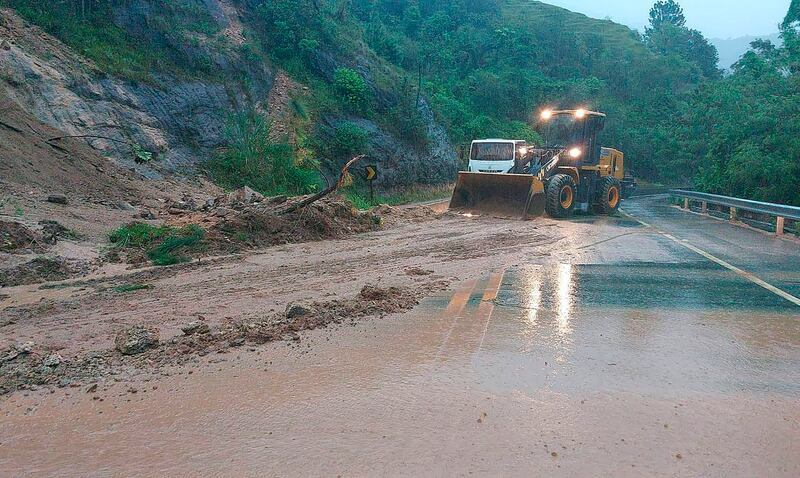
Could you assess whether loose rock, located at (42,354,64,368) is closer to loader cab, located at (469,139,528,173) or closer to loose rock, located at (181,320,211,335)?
loose rock, located at (181,320,211,335)

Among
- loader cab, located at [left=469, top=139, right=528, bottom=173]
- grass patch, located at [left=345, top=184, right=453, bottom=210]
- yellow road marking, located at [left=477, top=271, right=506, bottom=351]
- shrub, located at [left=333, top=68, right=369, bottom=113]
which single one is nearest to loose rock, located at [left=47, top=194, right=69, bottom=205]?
yellow road marking, located at [left=477, top=271, right=506, bottom=351]

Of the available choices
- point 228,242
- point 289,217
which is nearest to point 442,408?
point 228,242

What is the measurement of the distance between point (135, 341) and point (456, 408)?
2.92m

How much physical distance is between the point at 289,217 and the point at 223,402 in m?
8.96

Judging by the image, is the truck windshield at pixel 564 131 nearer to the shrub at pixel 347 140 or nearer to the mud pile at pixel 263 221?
the mud pile at pixel 263 221

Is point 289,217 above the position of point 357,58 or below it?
below

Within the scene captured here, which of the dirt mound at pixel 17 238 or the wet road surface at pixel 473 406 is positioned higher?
the dirt mound at pixel 17 238

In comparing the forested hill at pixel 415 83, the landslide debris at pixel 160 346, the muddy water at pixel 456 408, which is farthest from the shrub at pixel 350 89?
the muddy water at pixel 456 408

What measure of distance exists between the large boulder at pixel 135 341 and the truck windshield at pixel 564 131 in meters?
17.8

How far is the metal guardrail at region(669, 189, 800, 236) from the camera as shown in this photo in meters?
15.0

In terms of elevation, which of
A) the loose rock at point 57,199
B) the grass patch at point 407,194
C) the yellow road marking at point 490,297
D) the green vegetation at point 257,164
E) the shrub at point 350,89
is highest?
the shrub at point 350,89

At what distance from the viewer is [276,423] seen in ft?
13.2

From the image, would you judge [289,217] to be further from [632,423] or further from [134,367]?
[632,423]

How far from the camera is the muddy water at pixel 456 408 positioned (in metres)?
3.55
